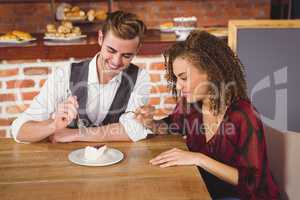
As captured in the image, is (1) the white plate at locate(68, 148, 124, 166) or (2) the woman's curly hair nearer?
(1) the white plate at locate(68, 148, 124, 166)

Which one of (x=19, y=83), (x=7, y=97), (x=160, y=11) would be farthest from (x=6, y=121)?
(x=160, y=11)

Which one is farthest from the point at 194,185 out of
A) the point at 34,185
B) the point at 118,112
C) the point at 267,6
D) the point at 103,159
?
the point at 267,6

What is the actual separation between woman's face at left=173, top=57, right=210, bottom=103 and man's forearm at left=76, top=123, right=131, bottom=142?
0.91 feet

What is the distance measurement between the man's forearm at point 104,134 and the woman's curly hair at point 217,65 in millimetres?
348

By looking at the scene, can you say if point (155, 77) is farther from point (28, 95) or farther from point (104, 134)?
point (104, 134)

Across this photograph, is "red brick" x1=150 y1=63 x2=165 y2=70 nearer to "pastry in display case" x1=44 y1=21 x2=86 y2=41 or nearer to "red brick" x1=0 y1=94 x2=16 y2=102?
"pastry in display case" x1=44 y1=21 x2=86 y2=41

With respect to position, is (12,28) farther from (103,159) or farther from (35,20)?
(103,159)

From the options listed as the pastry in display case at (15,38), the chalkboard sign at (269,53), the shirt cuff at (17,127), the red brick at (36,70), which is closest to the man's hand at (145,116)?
the shirt cuff at (17,127)

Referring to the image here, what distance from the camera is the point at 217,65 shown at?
1651 millimetres

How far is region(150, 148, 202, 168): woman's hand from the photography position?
4.75ft

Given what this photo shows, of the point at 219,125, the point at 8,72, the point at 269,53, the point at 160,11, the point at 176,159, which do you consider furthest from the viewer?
the point at 160,11

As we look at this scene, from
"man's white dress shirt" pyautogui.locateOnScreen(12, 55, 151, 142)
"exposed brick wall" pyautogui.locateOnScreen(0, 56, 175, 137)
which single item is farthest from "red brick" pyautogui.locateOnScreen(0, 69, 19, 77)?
"man's white dress shirt" pyautogui.locateOnScreen(12, 55, 151, 142)

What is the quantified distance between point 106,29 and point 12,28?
4018 millimetres

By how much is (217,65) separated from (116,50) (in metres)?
0.46
